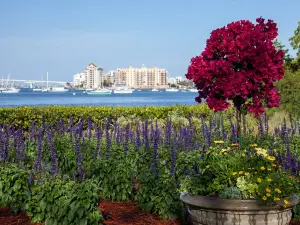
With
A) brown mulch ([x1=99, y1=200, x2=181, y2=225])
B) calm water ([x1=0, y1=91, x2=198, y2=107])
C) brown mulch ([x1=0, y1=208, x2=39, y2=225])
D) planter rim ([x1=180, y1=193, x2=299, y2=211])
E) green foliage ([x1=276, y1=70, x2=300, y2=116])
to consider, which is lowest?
calm water ([x1=0, y1=91, x2=198, y2=107])

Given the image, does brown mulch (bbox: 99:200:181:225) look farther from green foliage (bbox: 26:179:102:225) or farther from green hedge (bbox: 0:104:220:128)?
green hedge (bbox: 0:104:220:128)

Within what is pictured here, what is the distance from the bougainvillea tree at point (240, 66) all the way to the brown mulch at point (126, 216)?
2.73m

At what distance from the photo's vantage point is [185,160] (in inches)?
260

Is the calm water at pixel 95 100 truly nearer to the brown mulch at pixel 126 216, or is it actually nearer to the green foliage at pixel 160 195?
the brown mulch at pixel 126 216

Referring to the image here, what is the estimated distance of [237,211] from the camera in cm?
453

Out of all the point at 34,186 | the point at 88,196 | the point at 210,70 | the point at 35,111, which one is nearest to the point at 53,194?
the point at 88,196

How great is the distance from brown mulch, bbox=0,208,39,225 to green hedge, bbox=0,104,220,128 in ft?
26.2

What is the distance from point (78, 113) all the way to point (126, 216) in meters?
10.1

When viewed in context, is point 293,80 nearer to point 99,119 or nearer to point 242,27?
point 99,119

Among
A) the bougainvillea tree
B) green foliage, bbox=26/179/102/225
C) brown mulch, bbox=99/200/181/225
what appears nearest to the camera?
green foliage, bbox=26/179/102/225

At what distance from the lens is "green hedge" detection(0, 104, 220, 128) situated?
14922 mm

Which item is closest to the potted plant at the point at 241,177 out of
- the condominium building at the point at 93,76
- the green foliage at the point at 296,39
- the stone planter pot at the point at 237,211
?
the stone planter pot at the point at 237,211

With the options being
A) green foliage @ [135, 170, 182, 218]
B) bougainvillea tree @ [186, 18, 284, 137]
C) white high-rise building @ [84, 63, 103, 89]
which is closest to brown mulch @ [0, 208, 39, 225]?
green foliage @ [135, 170, 182, 218]

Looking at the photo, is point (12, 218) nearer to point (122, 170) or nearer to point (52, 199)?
point (52, 199)
